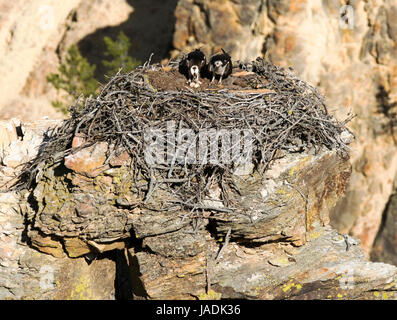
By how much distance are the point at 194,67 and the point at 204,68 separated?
465mm

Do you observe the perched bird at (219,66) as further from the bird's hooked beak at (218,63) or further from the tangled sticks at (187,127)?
the tangled sticks at (187,127)

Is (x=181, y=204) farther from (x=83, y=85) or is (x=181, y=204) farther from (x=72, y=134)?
(x=83, y=85)

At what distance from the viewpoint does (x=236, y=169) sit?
20.2 ft

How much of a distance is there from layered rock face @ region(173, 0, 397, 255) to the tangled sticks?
6534 mm

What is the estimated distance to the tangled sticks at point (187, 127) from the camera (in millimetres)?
5840

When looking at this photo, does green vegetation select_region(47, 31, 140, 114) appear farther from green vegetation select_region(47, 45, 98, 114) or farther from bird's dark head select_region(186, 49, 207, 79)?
bird's dark head select_region(186, 49, 207, 79)

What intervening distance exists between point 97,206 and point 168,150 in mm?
1245

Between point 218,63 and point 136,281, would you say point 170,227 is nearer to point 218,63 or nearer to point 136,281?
point 136,281

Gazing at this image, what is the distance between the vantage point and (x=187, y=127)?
6059 mm

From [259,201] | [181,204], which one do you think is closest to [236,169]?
[259,201]

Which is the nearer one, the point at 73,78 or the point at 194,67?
the point at 194,67

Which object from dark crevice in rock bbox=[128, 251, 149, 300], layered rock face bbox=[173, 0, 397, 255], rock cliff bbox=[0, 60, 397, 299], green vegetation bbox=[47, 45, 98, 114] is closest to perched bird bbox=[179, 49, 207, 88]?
rock cliff bbox=[0, 60, 397, 299]

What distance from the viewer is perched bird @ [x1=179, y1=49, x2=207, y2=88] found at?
23.0 feet

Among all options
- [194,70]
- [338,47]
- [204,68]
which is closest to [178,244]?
[194,70]
